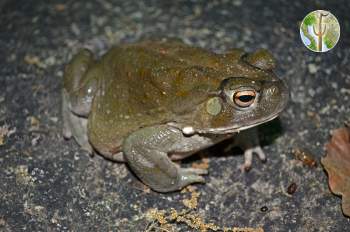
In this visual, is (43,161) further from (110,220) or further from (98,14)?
(98,14)

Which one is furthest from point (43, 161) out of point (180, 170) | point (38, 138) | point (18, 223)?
point (180, 170)

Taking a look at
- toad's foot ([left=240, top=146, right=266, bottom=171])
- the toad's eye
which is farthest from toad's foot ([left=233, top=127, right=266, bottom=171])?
the toad's eye

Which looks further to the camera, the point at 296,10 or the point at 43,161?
the point at 296,10

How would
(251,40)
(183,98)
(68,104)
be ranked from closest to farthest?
(183,98) < (68,104) < (251,40)

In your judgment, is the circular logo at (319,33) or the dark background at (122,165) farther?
the circular logo at (319,33)

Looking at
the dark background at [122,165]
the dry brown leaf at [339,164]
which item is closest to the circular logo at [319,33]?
the dark background at [122,165]

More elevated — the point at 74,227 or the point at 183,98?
the point at 183,98

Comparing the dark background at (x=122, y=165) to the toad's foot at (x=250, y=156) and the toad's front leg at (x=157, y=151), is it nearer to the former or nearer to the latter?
the toad's foot at (x=250, y=156)

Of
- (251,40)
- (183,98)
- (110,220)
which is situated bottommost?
(110,220)
